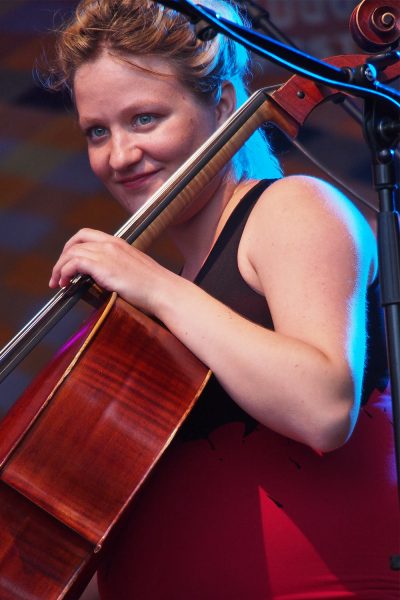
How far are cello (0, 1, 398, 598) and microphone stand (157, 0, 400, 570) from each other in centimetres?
28

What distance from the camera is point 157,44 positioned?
4.64ft

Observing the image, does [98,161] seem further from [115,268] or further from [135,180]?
[115,268]

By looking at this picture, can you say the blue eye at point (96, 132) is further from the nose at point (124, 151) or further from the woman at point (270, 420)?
the woman at point (270, 420)

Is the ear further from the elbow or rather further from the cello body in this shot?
the elbow

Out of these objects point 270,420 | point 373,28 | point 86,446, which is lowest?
point 86,446

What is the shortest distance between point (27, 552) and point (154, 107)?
2.16 feet

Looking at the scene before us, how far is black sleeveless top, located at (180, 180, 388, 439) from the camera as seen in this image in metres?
1.23

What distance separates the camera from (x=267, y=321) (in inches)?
48.3

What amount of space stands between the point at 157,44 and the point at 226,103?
0.16 m

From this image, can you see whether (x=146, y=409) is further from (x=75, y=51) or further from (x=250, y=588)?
(x=75, y=51)

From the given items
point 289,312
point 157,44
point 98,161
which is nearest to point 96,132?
point 98,161

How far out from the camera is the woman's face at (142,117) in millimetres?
1391

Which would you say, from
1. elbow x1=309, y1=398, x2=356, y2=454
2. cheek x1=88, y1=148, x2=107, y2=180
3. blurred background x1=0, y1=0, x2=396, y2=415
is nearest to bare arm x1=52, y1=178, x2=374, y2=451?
elbow x1=309, y1=398, x2=356, y2=454

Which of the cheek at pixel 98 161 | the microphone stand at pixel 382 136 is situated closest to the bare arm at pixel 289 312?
the microphone stand at pixel 382 136
